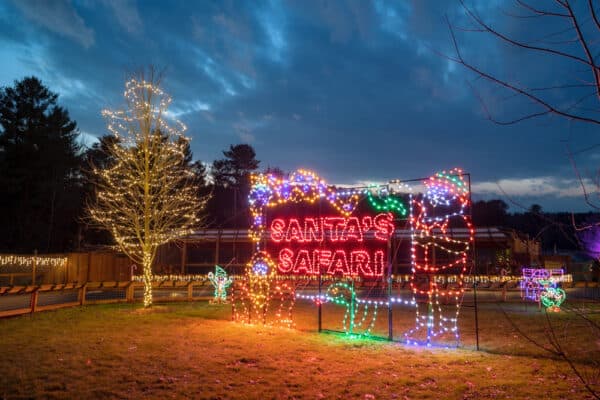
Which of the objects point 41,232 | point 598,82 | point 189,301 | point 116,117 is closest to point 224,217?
point 41,232

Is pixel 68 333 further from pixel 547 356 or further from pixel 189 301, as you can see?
pixel 547 356

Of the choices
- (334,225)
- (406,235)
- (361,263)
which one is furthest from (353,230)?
(406,235)

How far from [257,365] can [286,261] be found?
409 centimetres

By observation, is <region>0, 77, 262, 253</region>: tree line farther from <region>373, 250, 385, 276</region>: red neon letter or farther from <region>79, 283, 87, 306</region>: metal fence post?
<region>373, 250, 385, 276</region>: red neon letter

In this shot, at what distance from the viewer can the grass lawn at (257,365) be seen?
5973mm

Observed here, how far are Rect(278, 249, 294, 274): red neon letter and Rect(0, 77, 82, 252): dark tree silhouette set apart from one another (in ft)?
81.2

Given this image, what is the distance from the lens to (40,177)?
3225 cm

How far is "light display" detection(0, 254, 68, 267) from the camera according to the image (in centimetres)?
2109

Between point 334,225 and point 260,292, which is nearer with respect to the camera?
point 334,225

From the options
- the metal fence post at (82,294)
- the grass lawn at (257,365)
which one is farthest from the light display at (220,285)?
the grass lawn at (257,365)

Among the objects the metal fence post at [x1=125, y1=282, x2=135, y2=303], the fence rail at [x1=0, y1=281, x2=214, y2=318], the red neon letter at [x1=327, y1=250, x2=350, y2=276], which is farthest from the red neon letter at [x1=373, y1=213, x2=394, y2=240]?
the metal fence post at [x1=125, y1=282, x2=135, y2=303]

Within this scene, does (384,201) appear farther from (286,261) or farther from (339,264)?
(286,261)

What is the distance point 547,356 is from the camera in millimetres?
7926

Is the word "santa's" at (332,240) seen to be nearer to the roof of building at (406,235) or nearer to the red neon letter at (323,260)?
the red neon letter at (323,260)
